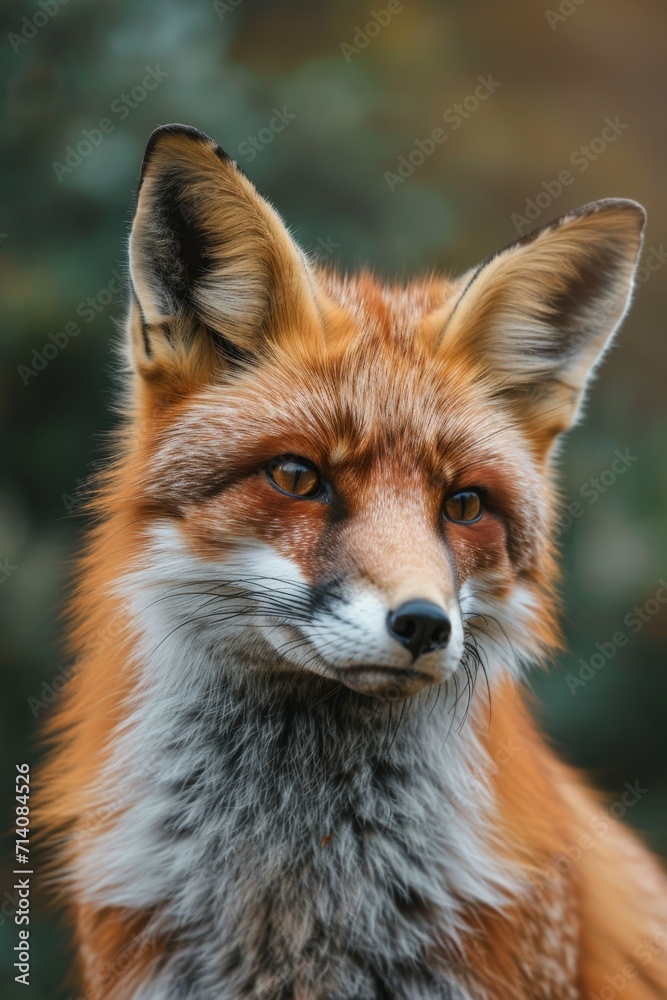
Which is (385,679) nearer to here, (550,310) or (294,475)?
(294,475)

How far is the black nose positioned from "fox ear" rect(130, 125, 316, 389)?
653mm

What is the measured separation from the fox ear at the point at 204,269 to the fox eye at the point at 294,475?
285 mm

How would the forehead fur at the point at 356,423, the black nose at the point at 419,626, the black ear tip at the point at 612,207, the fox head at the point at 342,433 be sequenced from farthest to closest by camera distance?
the black ear tip at the point at 612,207 → the forehead fur at the point at 356,423 → the fox head at the point at 342,433 → the black nose at the point at 419,626

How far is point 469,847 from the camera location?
1.76m

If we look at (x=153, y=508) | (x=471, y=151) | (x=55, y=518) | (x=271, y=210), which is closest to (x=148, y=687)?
(x=153, y=508)

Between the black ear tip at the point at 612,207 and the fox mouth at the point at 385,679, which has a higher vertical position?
the black ear tip at the point at 612,207

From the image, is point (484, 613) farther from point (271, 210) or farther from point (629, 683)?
point (629, 683)

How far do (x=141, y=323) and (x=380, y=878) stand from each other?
3.64 ft

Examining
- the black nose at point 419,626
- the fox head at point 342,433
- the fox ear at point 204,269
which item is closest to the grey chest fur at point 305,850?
the fox head at point 342,433

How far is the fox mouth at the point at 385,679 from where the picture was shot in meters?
1.41

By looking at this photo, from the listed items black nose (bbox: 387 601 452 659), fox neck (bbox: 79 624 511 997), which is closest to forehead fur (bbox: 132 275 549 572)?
black nose (bbox: 387 601 452 659)

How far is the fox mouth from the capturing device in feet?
4.61

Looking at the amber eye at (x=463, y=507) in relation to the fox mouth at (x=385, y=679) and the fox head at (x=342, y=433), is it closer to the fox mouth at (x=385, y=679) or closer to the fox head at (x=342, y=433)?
the fox head at (x=342, y=433)

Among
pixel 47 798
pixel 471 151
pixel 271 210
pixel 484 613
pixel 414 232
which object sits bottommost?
pixel 47 798
